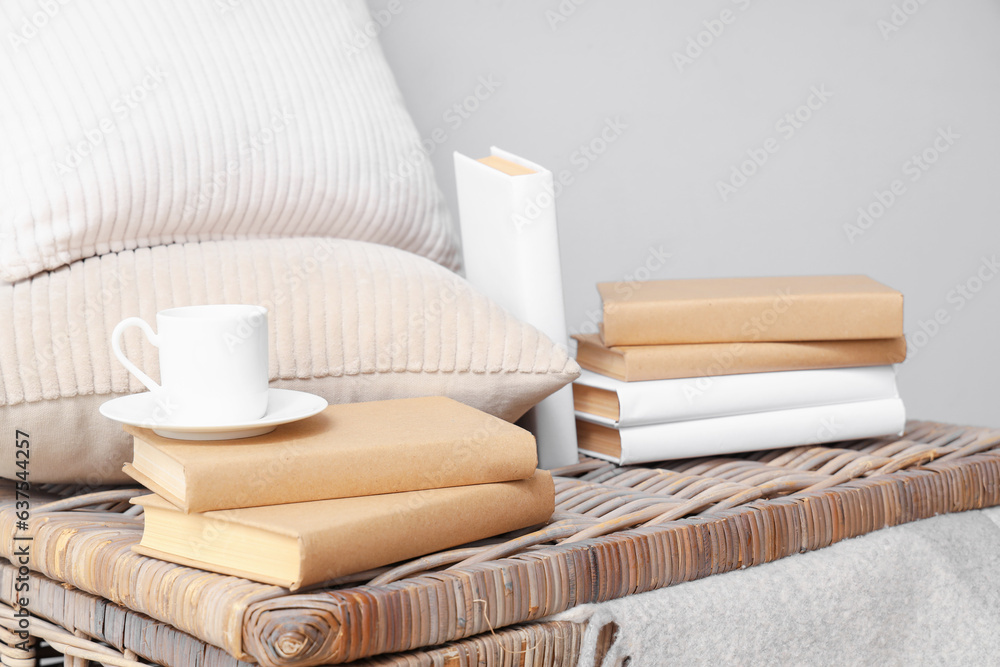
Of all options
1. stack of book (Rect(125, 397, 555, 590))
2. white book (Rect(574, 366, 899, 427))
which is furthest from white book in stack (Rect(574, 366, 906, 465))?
stack of book (Rect(125, 397, 555, 590))

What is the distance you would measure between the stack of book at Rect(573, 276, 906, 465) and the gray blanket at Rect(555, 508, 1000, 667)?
147mm

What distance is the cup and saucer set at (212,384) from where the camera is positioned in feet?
1.70

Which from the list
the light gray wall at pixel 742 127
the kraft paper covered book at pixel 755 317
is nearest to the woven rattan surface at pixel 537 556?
the kraft paper covered book at pixel 755 317

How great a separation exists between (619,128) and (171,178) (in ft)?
2.76

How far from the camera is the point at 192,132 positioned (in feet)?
2.40

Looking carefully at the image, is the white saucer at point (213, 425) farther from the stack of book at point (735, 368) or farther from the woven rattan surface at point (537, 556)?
the stack of book at point (735, 368)

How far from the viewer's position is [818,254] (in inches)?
58.4

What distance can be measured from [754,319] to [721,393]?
0.07 metres

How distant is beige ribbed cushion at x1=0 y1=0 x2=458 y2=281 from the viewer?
66cm

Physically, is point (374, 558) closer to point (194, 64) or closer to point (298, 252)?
point (298, 252)

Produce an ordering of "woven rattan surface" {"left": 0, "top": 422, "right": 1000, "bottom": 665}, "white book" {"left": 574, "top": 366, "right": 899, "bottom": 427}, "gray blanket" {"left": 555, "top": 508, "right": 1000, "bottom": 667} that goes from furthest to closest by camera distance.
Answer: "white book" {"left": 574, "top": 366, "right": 899, "bottom": 427}, "gray blanket" {"left": 555, "top": 508, "right": 1000, "bottom": 667}, "woven rattan surface" {"left": 0, "top": 422, "right": 1000, "bottom": 665}

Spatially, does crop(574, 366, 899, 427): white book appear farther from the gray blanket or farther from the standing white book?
the gray blanket

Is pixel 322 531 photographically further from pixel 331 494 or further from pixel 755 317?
pixel 755 317

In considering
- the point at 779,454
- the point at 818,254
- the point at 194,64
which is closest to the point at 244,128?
the point at 194,64
